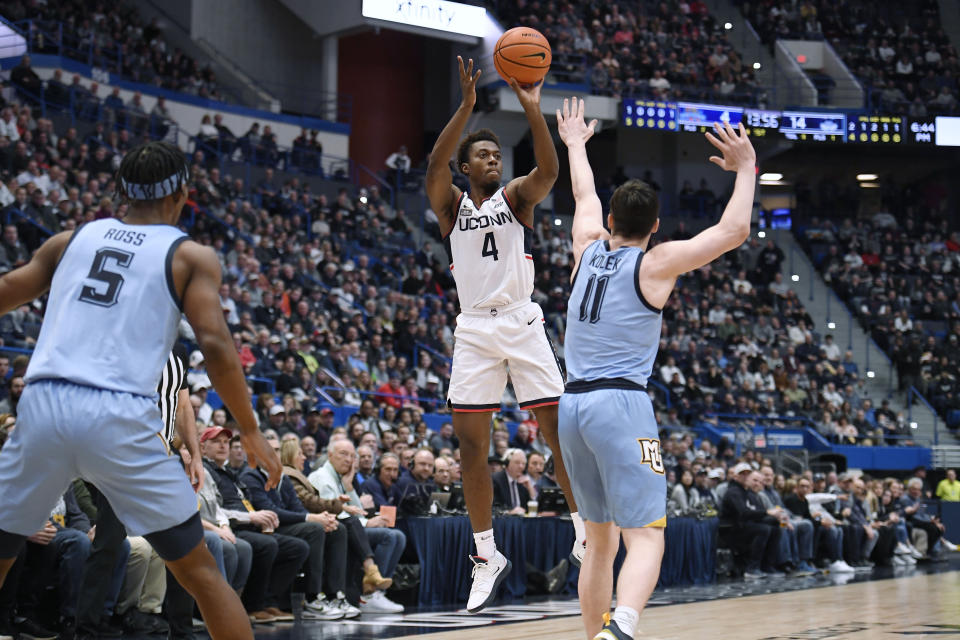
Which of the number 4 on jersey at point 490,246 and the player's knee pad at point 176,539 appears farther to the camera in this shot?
the number 4 on jersey at point 490,246

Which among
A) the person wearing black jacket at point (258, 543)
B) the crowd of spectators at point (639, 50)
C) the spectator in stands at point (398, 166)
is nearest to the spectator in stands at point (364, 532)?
the person wearing black jacket at point (258, 543)

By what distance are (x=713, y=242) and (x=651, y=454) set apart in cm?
92

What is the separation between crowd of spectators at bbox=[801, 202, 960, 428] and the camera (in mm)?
26703

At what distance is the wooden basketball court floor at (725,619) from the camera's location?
7535 mm

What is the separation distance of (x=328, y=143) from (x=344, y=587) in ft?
60.9

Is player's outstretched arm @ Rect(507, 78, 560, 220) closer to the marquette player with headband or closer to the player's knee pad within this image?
the marquette player with headband

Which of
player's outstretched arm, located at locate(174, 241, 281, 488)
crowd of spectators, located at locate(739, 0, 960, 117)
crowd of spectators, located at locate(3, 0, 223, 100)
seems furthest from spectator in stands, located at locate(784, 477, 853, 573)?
crowd of spectators, located at locate(739, 0, 960, 117)

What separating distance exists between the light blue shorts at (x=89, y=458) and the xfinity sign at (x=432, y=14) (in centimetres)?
2231

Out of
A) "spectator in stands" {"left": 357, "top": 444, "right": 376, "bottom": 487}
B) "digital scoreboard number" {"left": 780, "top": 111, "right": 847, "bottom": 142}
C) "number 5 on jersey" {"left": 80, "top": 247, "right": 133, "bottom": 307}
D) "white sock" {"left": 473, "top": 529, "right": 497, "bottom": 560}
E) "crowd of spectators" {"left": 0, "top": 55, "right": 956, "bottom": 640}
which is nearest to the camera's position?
"number 5 on jersey" {"left": 80, "top": 247, "right": 133, "bottom": 307}

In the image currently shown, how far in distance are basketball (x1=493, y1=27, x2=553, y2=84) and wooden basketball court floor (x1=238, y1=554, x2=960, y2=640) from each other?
11.4 feet

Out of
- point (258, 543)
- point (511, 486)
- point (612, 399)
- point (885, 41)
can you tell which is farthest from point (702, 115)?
point (612, 399)

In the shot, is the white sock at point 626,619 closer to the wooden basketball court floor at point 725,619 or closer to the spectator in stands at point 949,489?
the wooden basketball court floor at point 725,619

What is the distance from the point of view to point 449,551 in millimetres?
10305

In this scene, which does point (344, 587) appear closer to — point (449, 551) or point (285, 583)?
point (285, 583)
